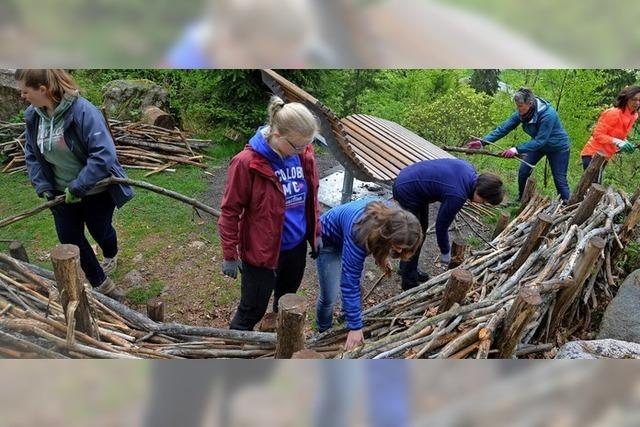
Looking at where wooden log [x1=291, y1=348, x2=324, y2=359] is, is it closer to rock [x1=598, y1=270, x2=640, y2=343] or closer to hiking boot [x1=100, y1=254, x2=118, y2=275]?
rock [x1=598, y1=270, x2=640, y2=343]

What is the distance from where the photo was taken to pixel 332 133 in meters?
4.11

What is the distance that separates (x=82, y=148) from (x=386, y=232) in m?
1.93

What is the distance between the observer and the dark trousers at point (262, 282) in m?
2.85

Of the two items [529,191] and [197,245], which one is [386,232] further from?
[529,191]

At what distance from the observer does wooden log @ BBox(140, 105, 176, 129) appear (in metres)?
7.14

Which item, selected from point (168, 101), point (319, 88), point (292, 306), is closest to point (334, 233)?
point (292, 306)

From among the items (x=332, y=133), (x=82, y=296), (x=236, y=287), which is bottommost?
(x=236, y=287)

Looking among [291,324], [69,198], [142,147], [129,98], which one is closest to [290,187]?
[291,324]

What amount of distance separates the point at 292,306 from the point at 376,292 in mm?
2568

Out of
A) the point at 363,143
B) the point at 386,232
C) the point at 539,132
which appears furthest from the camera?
the point at 363,143

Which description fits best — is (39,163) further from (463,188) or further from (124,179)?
(463,188)

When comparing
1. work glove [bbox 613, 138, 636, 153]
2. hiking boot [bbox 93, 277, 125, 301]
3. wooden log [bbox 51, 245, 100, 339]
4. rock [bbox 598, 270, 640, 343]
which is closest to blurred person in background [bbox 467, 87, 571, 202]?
work glove [bbox 613, 138, 636, 153]

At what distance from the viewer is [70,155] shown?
9.78ft
